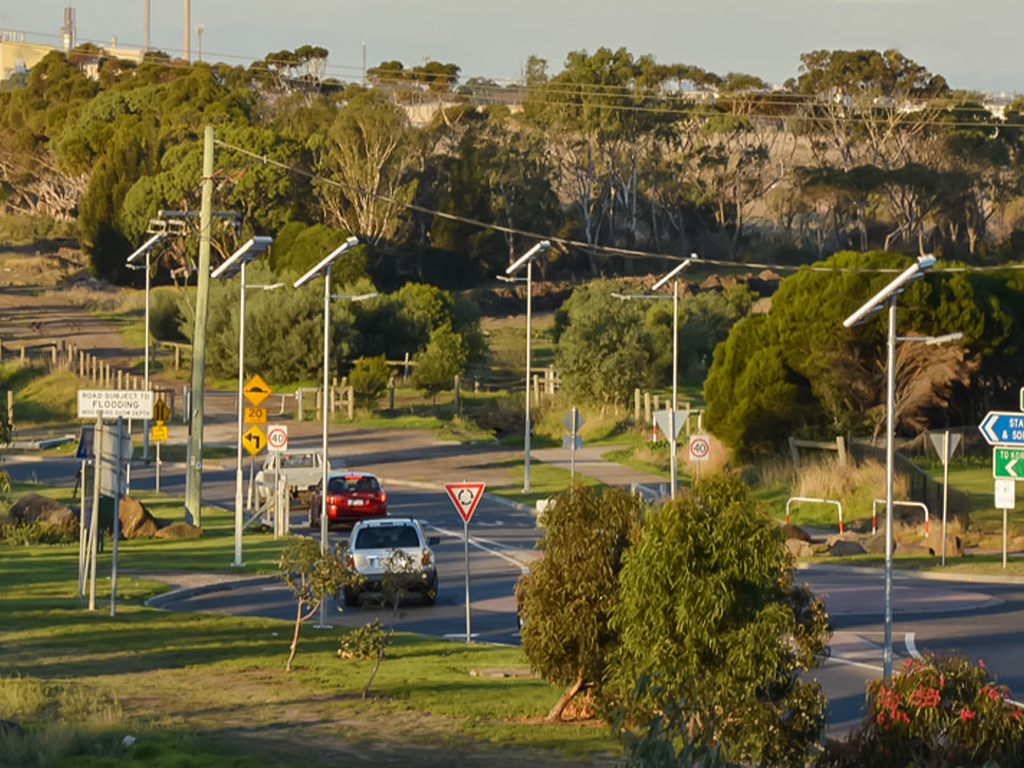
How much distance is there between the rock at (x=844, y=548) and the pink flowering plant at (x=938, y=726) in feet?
68.3

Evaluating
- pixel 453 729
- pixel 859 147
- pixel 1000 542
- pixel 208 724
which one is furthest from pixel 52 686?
pixel 859 147

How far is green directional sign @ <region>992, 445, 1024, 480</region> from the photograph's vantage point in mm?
26875

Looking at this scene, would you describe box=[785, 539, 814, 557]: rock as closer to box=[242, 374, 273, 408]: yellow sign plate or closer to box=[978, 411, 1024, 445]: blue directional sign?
box=[978, 411, 1024, 445]: blue directional sign

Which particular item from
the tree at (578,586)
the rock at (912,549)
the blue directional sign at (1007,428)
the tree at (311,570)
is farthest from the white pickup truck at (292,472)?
the rock at (912,549)

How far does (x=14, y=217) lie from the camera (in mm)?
120188

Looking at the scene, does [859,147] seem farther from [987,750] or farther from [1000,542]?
[987,750]

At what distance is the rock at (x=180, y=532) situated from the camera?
33938 millimetres

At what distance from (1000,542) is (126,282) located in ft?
255

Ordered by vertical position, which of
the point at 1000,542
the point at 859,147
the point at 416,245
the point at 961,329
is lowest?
the point at 1000,542

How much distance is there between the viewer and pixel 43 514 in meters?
33.5

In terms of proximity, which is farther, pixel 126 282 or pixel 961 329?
pixel 126 282

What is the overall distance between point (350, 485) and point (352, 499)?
0.52 metres

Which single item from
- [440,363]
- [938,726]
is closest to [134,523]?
[938,726]

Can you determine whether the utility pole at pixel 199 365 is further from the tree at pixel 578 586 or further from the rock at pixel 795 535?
the tree at pixel 578 586
